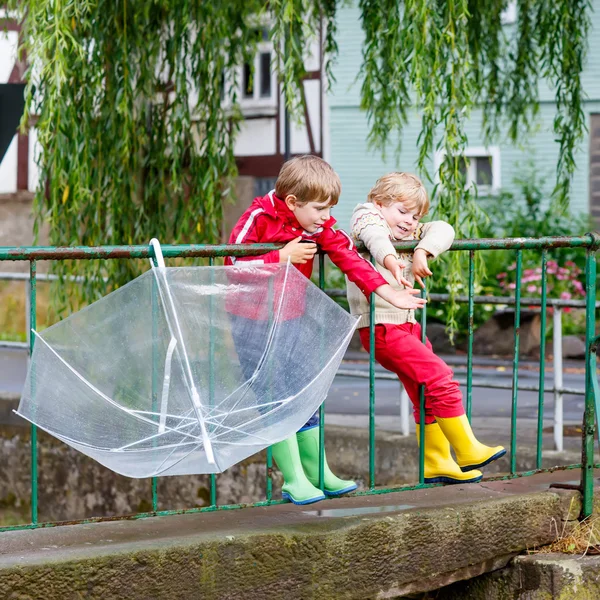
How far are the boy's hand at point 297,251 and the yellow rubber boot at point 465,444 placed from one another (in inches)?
31.1

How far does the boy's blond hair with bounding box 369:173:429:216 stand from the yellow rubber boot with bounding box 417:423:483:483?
2.67 feet

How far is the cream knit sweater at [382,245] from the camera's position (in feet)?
13.4

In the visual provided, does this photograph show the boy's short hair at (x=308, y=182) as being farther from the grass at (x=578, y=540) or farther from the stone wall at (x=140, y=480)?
the stone wall at (x=140, y=480)

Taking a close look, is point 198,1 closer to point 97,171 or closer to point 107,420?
point 97,171

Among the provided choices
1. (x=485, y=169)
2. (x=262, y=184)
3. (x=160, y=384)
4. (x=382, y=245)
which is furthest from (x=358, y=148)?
(x=160, y=384)

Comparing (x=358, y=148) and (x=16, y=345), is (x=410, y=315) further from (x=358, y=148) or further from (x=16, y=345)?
(x=358, y=148)

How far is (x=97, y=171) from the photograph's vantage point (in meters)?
6.83

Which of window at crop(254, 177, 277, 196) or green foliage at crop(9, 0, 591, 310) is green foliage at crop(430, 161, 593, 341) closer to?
window at crop(254, 177, 277, 196)

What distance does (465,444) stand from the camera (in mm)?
4262

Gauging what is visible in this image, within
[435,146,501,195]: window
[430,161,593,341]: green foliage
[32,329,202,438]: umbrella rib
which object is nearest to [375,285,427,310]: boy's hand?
[32,329,202,438]: umbrella rib

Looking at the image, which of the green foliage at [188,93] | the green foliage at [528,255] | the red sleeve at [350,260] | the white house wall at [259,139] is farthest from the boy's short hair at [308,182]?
the white house wall at [259,139]

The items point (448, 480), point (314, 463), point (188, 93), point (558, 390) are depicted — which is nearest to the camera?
point (314, 463)

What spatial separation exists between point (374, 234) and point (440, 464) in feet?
2.98

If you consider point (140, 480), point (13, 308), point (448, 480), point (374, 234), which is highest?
point (374, 234)
